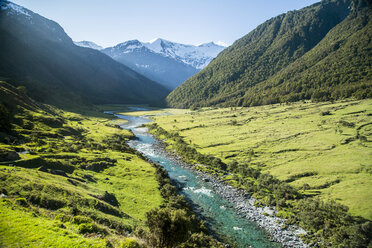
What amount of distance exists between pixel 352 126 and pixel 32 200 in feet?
350

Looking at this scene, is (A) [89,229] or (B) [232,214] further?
(B) [232,214]

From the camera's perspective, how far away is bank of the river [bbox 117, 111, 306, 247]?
34.9 metres

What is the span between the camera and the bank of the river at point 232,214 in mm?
34875

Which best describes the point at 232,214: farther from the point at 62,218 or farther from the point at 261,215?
the point at 62,218

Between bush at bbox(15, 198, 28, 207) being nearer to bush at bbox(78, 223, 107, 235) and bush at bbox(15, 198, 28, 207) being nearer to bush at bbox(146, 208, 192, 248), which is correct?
bush at bbox(78, 223, 107, 235)

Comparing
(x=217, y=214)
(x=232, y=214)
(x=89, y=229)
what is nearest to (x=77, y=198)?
(x=89, y=229)

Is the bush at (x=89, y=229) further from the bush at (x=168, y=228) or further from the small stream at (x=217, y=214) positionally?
the small stream at (x=217, y=214)

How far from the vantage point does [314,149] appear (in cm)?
6475

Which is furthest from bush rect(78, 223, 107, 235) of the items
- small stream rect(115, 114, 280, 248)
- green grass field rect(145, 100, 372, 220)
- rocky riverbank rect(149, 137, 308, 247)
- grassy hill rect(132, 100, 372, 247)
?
green grass field rect(145, 100, 372, 220)

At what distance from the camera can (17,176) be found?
2675cm

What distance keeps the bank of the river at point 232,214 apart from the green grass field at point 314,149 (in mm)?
13531

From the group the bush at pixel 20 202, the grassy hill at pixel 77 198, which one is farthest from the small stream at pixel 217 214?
the bush at pixel 20 202

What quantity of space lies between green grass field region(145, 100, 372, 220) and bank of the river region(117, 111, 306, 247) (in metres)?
13.5

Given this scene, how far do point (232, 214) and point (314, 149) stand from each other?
141ft
